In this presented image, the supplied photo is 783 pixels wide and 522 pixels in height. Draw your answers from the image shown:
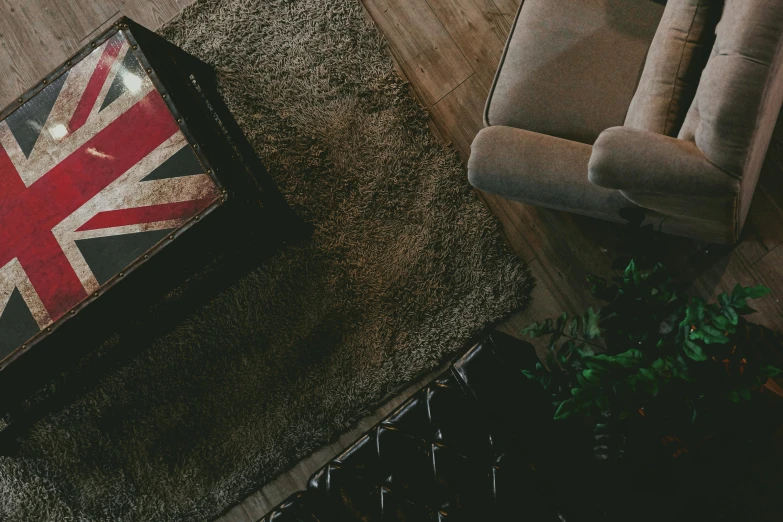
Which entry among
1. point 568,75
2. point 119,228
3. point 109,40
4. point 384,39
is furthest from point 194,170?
point 568,75

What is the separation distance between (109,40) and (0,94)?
0.88m

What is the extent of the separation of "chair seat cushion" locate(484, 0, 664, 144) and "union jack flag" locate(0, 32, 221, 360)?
85 cm

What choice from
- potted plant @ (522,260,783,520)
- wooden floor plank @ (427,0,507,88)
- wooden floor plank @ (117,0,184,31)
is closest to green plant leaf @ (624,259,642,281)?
potted plant @ (522,260,783,520)

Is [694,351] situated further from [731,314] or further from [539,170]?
[539,170]

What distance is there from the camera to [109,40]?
1.54 meters

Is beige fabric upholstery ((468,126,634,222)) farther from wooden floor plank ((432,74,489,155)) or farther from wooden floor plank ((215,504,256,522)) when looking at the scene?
wooden floor plank ((215,504,256,522))

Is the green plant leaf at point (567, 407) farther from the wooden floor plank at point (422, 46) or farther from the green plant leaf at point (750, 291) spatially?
the wooden floor plank at point (422, 46)

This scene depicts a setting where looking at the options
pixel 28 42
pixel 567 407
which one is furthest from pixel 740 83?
pixel 28 42

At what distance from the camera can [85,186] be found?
1.53 metres

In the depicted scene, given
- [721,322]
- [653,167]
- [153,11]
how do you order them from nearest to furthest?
[721,322] < [653,167] < [153,11]

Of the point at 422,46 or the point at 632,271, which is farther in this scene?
the point at 422,46

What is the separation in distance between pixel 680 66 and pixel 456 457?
39.6 inches

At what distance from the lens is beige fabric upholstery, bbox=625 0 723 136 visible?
1245mm

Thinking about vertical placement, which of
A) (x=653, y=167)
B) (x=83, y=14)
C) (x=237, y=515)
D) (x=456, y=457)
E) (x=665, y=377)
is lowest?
(x=237, y=515)
